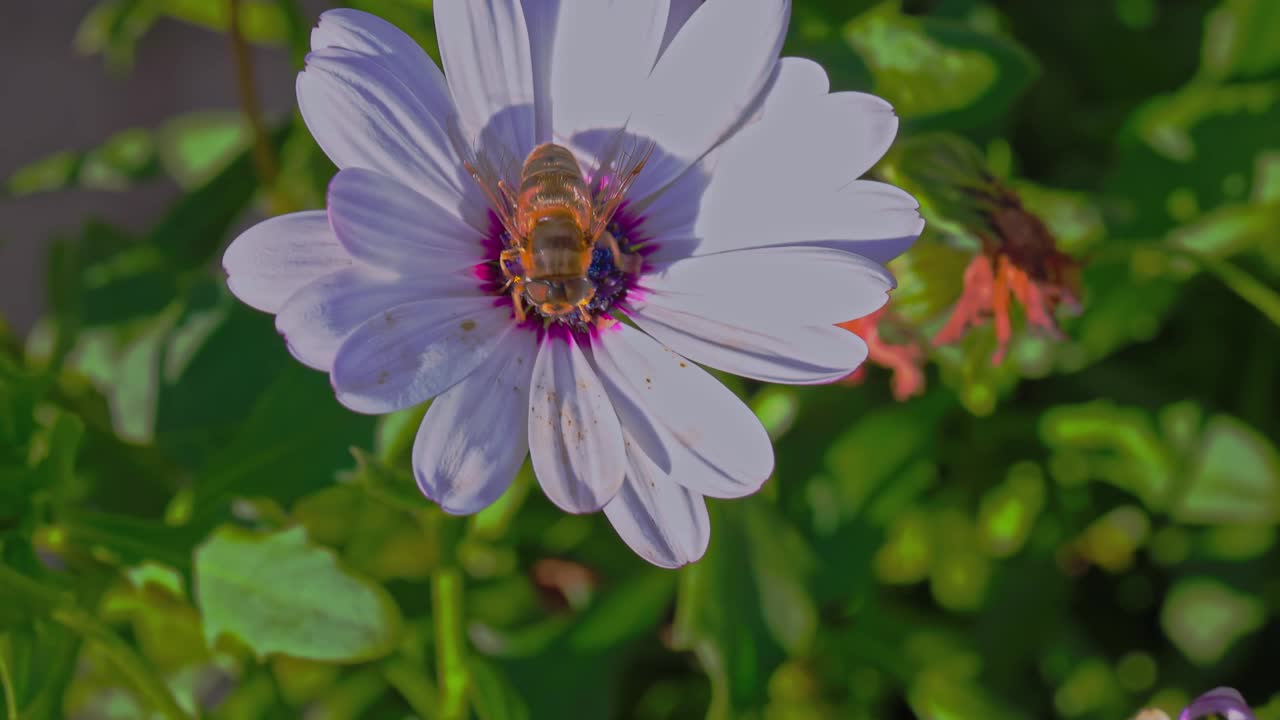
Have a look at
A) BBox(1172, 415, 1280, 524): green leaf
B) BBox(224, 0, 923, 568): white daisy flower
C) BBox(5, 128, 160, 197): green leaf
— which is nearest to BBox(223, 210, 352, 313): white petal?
BBox(224, 0, 923, 568): white daisy flower

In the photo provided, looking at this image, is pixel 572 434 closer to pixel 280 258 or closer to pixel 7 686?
pixel 280 258

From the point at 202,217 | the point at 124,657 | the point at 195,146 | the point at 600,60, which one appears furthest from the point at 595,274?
the point at 195,146

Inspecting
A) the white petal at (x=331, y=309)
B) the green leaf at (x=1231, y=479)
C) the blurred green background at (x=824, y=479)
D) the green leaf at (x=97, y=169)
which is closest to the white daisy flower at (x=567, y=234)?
the white petal at (x=331, y=309)

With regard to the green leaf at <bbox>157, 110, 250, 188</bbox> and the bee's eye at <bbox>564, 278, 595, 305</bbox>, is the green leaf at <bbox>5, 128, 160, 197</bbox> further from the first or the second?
the bee's eye at <bbox>564, 278, 595, 305</bbox>

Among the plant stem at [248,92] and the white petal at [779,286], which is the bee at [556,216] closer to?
the white petal at [779,286]

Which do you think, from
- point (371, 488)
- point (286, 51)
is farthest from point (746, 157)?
point (286, 51)

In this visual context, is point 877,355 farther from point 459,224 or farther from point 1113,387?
point 1113,387
